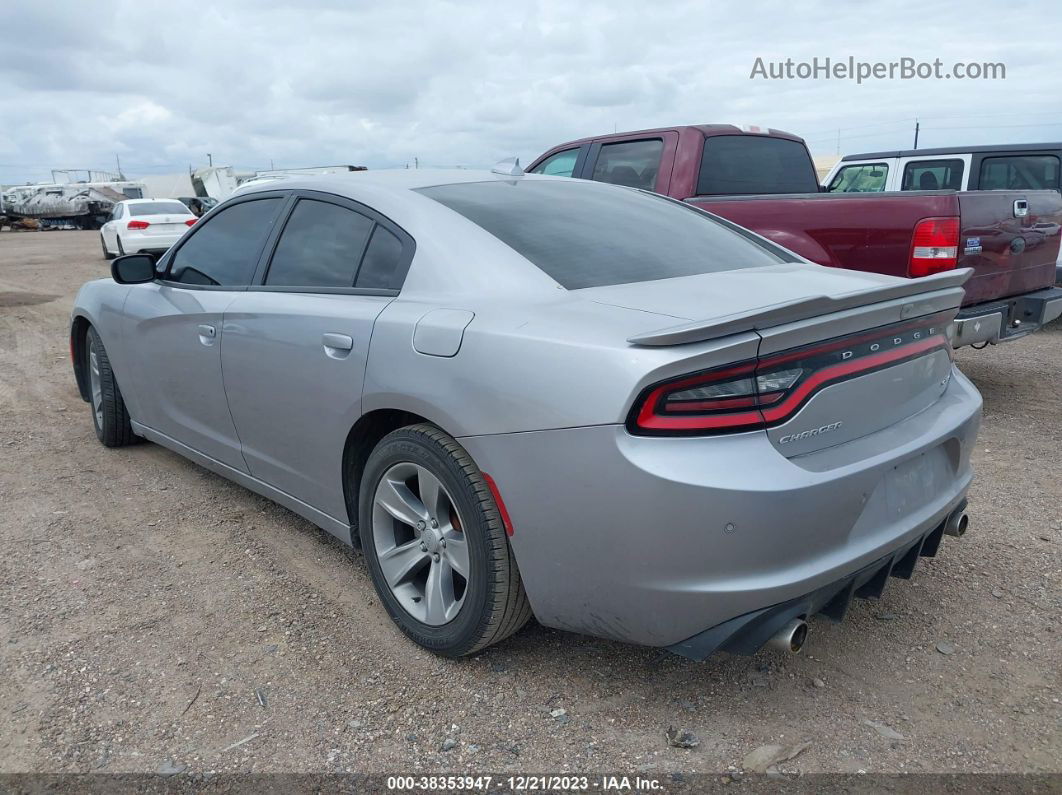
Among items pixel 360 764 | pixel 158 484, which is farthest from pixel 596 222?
pixel 158 484

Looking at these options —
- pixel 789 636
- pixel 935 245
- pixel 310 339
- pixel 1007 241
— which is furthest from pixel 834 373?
pixel 1007 241

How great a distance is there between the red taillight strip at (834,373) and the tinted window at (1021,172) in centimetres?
765

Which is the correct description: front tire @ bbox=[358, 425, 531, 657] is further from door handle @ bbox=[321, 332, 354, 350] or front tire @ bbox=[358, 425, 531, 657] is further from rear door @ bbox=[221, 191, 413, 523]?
door handle @ bbox=[321, 332, 354, 350]

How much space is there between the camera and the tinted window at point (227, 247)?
143 inches

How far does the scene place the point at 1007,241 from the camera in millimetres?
5285

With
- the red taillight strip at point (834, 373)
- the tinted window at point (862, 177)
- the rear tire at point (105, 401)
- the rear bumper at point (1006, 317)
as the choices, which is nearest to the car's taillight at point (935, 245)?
the rear bumper at point (1006, 317)

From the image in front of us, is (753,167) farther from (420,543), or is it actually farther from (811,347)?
(420,543)

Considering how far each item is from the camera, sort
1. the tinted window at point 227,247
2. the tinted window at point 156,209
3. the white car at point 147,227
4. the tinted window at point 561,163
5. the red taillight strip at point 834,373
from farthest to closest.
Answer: the tinted window at point 156,209 < the white car at point 147,227 < the tinted window at point 561,163 < the tinted window at point 227,247 < the red taillight strip at point 834,373

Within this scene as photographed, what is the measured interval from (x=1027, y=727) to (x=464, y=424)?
1.79 meters

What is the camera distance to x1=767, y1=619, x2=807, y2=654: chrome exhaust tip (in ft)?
7.27

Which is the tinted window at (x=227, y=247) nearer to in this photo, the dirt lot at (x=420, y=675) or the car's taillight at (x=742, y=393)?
the dirt lot at (x=420, y=675)

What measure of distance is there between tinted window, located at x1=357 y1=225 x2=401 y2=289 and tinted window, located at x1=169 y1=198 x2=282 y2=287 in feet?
2.49

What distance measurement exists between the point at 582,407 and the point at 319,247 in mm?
1589

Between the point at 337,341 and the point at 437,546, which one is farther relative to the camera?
the point at 337,341
